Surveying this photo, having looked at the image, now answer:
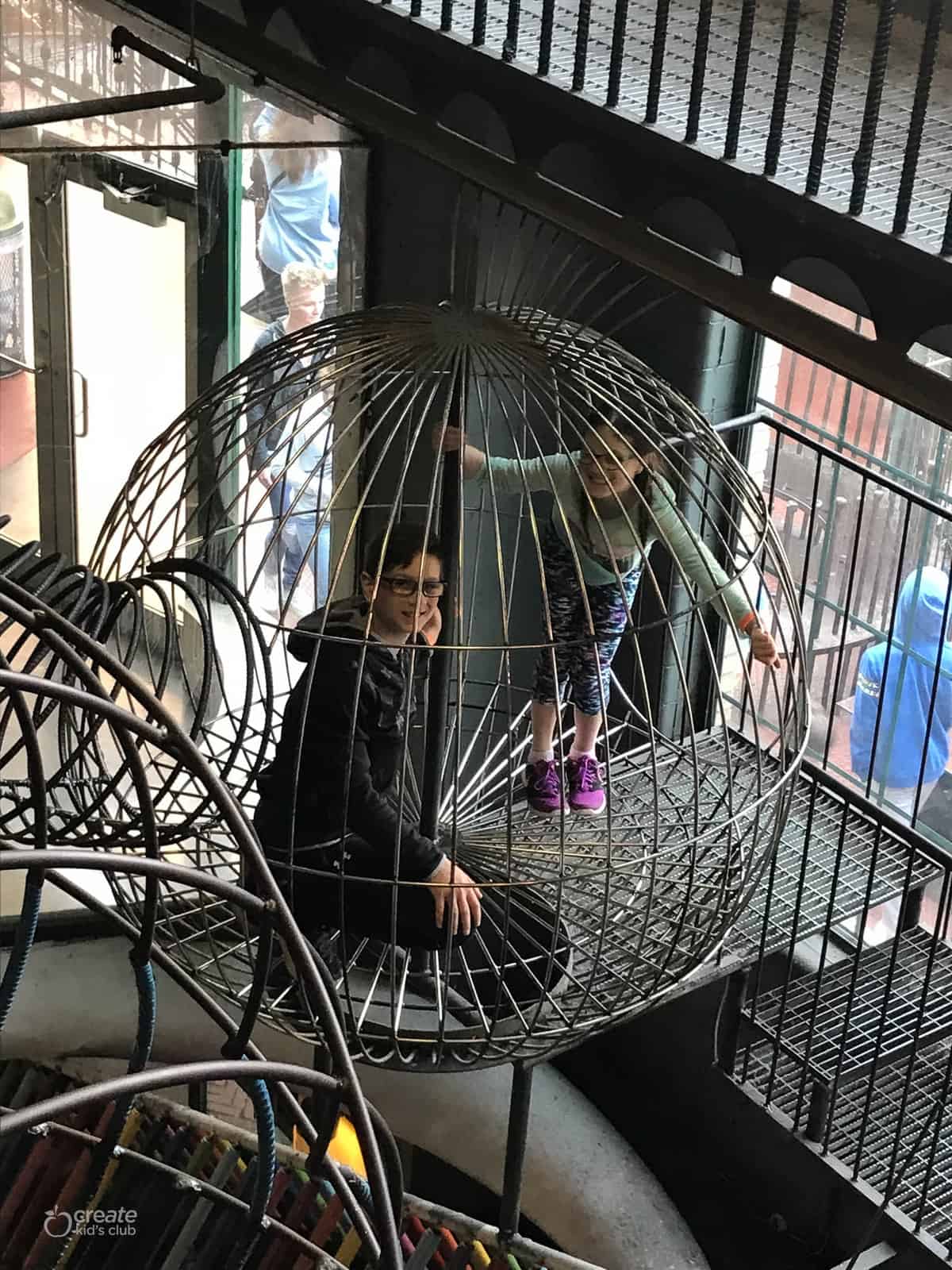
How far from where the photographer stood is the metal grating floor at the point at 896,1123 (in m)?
2.17

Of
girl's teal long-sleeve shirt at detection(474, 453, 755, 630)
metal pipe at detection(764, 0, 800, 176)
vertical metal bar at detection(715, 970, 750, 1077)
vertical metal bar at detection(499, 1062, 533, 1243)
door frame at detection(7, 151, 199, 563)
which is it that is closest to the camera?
metal pipe at detection(764, 0, 800, 176)

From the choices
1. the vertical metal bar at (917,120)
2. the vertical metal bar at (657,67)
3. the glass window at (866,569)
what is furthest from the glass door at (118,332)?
the vertical metal bar at (917,120)

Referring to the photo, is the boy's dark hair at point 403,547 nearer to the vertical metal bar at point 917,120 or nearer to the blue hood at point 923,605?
the vertical metal bar at point 917,120

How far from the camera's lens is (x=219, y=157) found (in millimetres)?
2709

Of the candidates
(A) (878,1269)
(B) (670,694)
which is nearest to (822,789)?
(B) (670,694)

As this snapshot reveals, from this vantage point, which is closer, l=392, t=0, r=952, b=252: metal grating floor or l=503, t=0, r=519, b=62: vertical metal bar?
l=392, t=0, r=952, b=252: metal grating floor

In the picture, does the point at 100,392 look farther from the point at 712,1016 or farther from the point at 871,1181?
the point at 871,1181

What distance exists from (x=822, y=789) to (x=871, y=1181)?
1.78 feet

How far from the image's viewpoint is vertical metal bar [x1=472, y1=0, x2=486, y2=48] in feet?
4.62

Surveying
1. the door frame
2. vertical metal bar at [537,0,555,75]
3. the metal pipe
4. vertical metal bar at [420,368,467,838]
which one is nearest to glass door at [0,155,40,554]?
the door frame

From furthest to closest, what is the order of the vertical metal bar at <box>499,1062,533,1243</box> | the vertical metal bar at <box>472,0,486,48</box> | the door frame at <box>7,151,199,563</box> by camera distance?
1. the door frame at <box>7,151,199,563</box>
2. the vertical metal bar at <box>499,1062,533,1243</box>
3. the vertical metal bar at <box>472,0,486,48</box>

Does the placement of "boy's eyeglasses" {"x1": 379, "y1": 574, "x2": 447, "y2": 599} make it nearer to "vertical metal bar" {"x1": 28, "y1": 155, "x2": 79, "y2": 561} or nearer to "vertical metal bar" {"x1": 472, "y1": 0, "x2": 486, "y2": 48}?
"vertical metal bar" {"x1": 472, "y1": 0, "x2": 486, "y2": 48}

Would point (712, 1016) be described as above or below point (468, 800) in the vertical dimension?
below

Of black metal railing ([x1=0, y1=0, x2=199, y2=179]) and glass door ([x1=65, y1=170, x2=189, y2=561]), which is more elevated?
black metal railing ([x1=0, y1=0, x2=199, y2=179])
